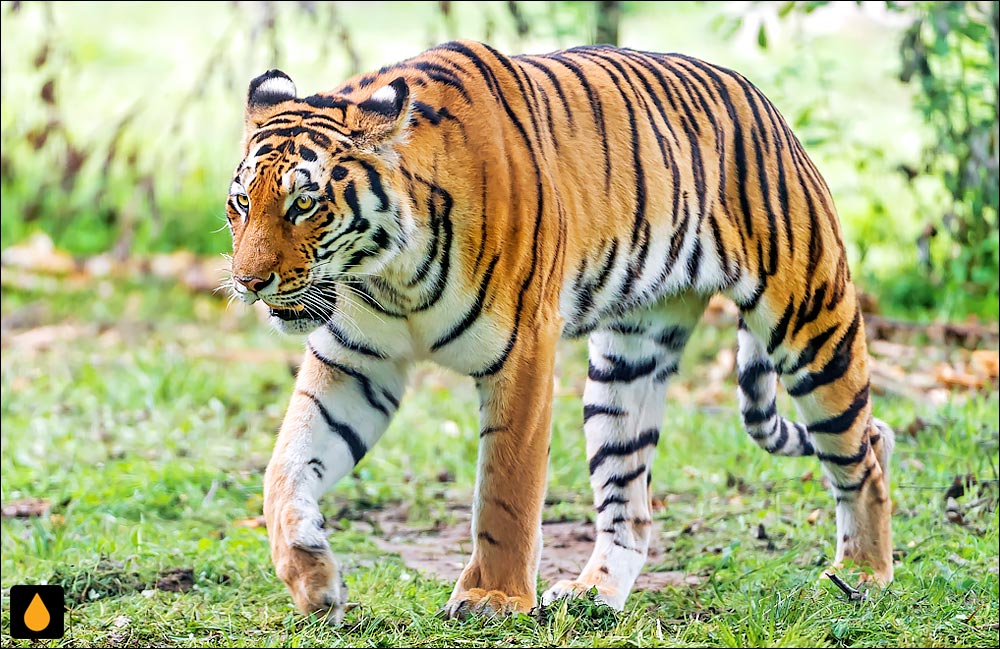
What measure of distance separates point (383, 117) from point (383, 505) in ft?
8.06

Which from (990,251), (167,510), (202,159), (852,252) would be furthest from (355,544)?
(202,159)

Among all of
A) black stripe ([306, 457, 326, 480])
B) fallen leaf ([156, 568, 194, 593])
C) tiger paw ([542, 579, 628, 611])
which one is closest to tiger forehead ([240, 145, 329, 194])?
black stripe ([306, 457, 326, 480])

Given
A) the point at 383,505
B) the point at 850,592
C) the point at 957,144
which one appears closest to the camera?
the point at 850,592

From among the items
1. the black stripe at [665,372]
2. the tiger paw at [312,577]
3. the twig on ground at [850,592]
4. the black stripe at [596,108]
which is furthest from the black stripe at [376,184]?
the twig on ground at [850,592]

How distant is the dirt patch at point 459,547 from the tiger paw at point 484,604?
83 centimetres

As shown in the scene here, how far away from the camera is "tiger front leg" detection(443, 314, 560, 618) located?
3.74 metres

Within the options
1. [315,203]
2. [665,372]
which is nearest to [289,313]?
[315,203]

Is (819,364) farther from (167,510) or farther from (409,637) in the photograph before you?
(167,510)

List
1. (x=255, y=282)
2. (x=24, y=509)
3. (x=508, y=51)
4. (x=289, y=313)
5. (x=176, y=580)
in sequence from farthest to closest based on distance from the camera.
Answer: (x=508, y=51) < (x=24, y=509) < (x=176, y=580) < (x=289, y=313) < (x=255, y=282)

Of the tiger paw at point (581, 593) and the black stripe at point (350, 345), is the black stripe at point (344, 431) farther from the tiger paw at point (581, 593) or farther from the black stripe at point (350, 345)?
the tiger paw at point (581, 593)

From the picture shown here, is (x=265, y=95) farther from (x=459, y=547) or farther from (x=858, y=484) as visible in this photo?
(x=858, y=484)

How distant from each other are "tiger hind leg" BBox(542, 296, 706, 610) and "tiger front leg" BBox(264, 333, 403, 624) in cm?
96

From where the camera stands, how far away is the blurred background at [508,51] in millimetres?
6016

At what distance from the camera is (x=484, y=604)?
12.1 feet
